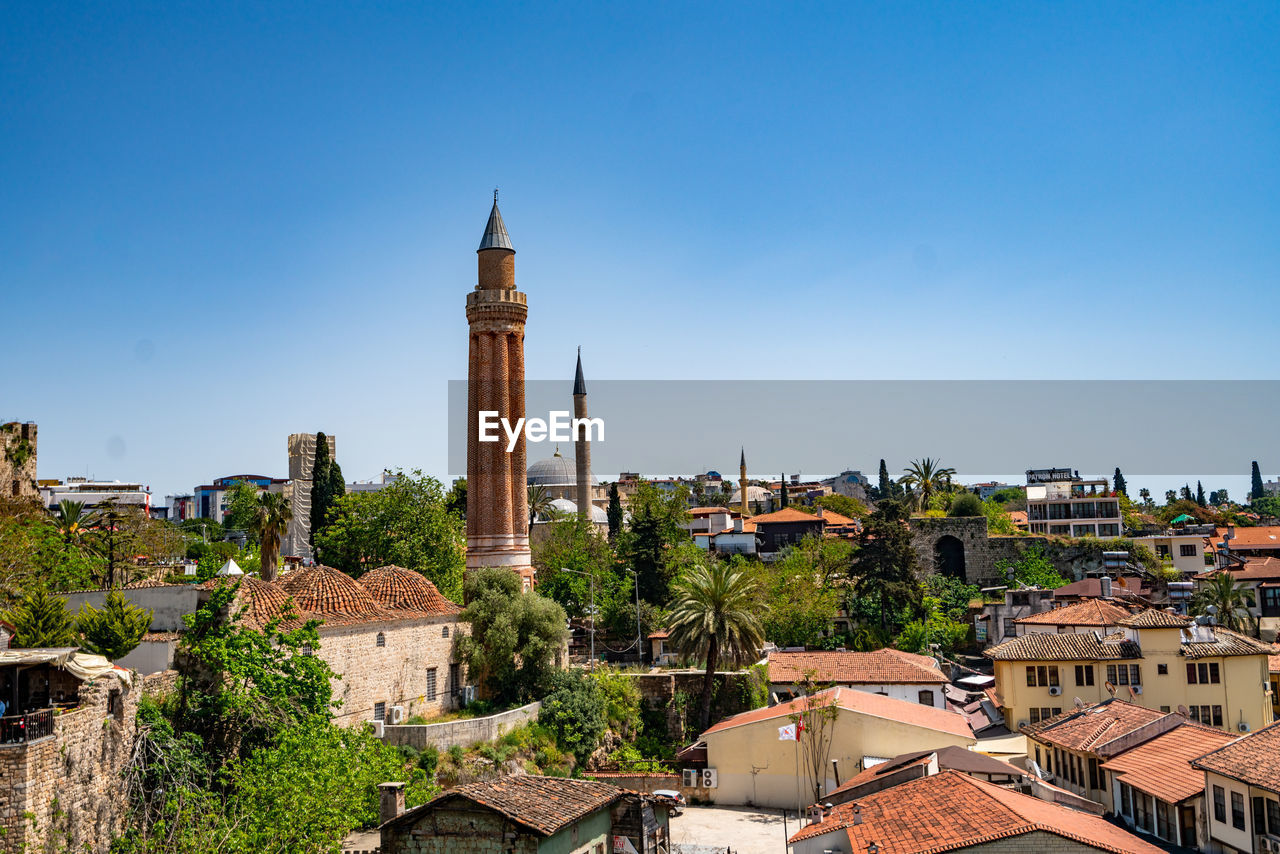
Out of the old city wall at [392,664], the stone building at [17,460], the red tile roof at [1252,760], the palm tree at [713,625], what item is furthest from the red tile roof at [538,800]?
the stone building at [17,460]

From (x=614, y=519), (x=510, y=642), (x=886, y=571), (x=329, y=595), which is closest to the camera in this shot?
(x=329, y=595)

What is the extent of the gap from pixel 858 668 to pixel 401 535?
71.2ft

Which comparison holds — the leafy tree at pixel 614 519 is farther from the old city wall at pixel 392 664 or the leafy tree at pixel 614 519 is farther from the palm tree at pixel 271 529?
the old city wall at pixel 392 664

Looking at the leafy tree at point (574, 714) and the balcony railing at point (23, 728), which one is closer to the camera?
the balcony railing at point (23, 728)

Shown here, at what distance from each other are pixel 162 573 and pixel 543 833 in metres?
33.8

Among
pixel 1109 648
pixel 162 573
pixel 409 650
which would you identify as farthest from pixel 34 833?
pixel 1109 648

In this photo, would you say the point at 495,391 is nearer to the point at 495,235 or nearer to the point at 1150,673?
the point at 495,235

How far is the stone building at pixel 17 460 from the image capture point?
4544cm

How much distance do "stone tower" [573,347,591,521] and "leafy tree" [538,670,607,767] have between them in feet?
139

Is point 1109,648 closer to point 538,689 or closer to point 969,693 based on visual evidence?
point 969,693

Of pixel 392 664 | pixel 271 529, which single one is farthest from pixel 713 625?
pixel 271 529

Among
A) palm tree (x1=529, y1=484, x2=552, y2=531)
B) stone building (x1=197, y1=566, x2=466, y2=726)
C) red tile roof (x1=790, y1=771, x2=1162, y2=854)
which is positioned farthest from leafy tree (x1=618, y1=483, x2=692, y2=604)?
red tile roof (x1=790, y1=771, x2=1162, y2=854)

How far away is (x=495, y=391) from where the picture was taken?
144 feet

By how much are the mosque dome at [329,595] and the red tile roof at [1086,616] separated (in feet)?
93.3
